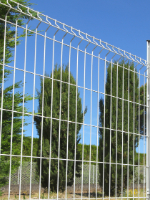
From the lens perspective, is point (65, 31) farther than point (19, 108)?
No

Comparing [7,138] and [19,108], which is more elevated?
[19,108]

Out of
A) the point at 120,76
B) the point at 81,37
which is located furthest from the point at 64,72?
the point at 81,37

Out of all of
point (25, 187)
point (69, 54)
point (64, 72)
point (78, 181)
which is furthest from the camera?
point (78, 181)

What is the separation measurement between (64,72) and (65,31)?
4582 mm

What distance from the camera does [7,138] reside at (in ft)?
17.6

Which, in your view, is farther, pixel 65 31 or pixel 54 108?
pixel 54 108

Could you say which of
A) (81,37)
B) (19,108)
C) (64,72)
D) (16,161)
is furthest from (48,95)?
(81,37)

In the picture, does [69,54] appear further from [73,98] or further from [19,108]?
[73,98]

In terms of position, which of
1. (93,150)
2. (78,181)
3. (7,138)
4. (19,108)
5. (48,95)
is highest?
(48,95)

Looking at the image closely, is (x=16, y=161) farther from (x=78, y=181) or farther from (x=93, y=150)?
(x=93, y=150)

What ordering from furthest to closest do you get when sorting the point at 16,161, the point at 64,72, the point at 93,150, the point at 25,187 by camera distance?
the point at 93,150 < the point at 25,187 < the point at 64,72 < the point at 16,161

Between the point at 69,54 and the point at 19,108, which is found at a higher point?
the point at 69,54

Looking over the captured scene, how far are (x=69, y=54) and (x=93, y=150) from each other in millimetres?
8015

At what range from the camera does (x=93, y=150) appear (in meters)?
10.7
